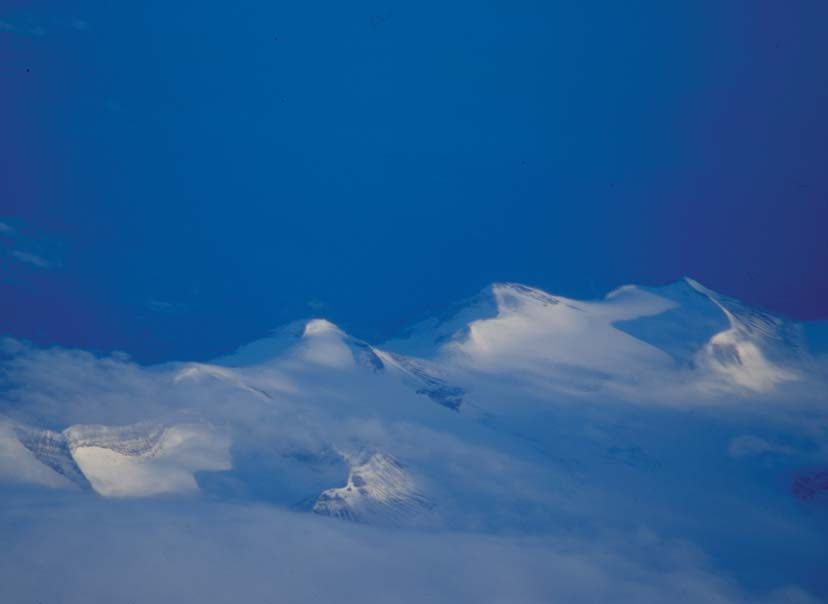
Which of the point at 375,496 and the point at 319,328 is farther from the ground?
the point at 319,328

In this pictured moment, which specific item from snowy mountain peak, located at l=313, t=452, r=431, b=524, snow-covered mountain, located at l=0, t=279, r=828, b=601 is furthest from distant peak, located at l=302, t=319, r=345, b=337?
snowy mountain peak, located at l=313, t=452, r=431, b=524

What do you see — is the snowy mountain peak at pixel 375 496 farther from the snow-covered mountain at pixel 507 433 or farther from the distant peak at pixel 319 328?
the distant peak at pixel 319 328

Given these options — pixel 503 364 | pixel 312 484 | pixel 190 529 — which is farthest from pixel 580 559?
pixel 503 364

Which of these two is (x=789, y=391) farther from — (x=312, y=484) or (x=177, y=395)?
(x=177, y=395)

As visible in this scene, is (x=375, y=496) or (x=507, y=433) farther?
(x=507, y=433)

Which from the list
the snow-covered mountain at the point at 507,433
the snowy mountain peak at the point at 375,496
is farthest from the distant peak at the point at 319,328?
the snowy mountain peak at the point at 375,496

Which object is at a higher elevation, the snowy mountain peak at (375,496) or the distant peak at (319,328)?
the distant peak at (319,328)

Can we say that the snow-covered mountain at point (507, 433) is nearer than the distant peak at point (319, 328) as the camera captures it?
Yes

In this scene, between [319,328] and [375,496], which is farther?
[319,328]
